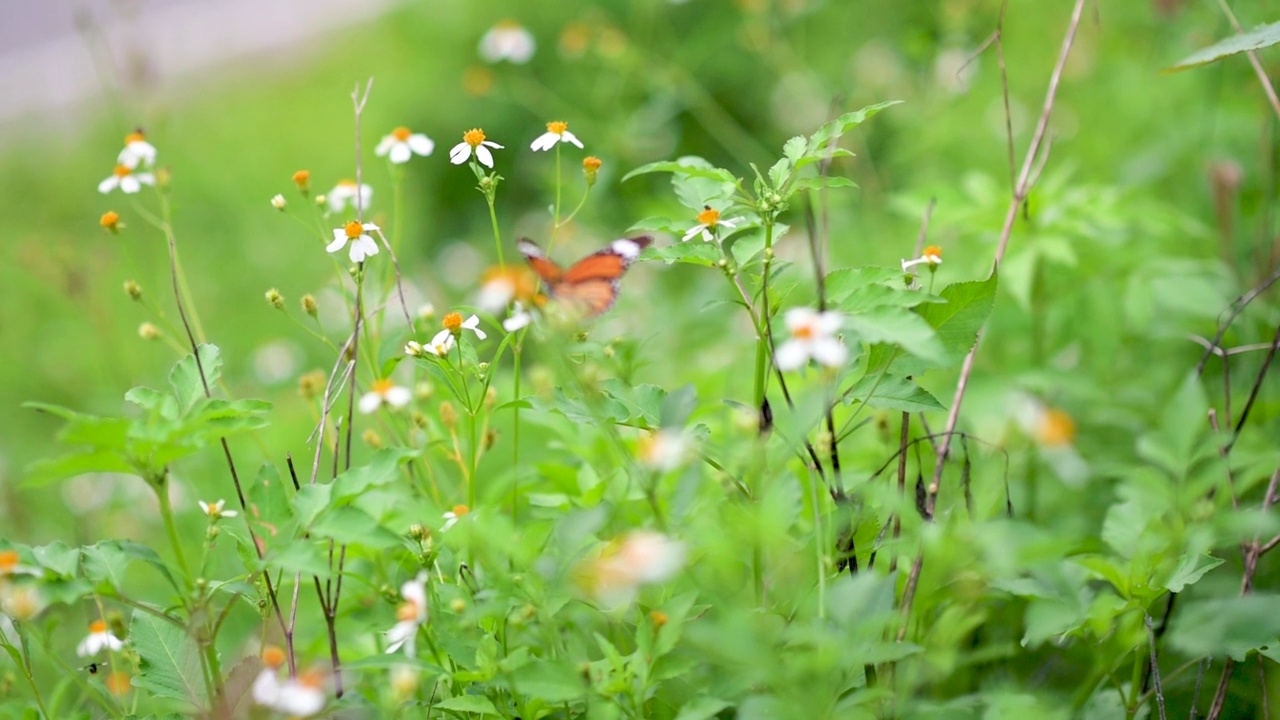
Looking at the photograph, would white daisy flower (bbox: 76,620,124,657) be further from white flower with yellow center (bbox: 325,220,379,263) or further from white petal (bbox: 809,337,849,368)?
white petal (bbox: 809,337,849,368)

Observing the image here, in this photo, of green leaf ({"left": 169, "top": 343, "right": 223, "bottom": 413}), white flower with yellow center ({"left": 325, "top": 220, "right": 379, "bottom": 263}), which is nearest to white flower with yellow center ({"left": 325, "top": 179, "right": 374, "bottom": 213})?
white flower with yellow center ({"left": 325, "top": 220, "right": 379, "bottom": 263})

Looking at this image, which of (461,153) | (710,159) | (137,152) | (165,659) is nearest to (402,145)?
(461,153)

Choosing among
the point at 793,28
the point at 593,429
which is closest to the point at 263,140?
the point at 793,28

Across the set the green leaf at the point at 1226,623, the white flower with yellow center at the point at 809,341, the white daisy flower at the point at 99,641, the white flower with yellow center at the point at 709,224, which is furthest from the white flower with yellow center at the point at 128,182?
the green leaf at the point at 1226,623

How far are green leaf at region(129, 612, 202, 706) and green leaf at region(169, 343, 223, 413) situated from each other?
236mm

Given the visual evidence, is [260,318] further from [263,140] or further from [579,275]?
[579,275]

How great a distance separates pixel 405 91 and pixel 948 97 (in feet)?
6.50

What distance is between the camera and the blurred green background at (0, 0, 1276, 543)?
1.57m

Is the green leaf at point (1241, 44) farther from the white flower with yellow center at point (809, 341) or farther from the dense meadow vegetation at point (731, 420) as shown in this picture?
the white flower with yellow center at point (809, 341)

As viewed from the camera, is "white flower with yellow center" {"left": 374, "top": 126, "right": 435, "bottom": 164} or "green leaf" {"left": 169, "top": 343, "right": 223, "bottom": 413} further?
"white flower with yellow center" {"left": 374, "top": 126, "right": 435, "bottom": 164}

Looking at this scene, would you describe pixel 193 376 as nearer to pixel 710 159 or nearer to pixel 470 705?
pixel 470 705

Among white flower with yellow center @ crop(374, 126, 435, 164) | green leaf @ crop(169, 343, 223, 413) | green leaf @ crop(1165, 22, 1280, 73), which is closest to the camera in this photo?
green leaf @ crop(169, 343, 223, 413)

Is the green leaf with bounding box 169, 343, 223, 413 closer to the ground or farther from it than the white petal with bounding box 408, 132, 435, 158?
closer to the ground

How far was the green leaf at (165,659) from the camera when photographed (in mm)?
936
